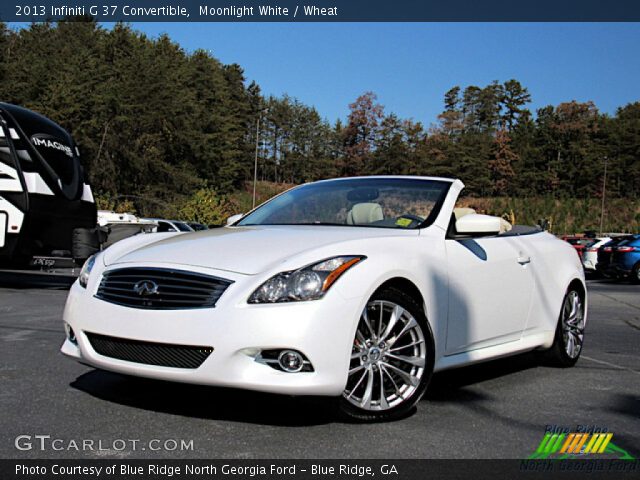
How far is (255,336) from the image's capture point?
4.10 metres

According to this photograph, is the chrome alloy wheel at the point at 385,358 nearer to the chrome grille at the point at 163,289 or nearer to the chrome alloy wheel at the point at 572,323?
the chrome grille at the point at 163,289

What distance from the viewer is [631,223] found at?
77.2 m

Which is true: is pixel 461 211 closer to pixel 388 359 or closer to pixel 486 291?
pixel 486 291

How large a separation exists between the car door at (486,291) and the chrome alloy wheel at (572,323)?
779 millimetres

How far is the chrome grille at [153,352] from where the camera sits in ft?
13.8

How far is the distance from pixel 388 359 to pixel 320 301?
2.23 ft

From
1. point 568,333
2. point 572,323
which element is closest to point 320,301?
point 568,333

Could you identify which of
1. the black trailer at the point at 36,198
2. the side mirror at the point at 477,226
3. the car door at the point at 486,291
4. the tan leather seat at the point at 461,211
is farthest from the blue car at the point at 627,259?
the side mirror at the point at 477,226

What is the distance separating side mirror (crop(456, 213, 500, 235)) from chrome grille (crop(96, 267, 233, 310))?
1.80 metres

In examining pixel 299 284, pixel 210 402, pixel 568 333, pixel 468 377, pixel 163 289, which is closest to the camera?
pixel 299 284

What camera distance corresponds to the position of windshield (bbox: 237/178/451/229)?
553cm

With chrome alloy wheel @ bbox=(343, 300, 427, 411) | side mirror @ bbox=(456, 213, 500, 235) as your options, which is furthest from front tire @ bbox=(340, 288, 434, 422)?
side mirror @ bbox=(456, 213, 500, 235)

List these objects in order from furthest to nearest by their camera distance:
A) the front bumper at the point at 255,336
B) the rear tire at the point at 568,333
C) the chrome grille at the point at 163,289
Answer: the rear tire at the point at 568,333
the chrome grille at the point at 163,289
the front bumper at the point at 255,336
